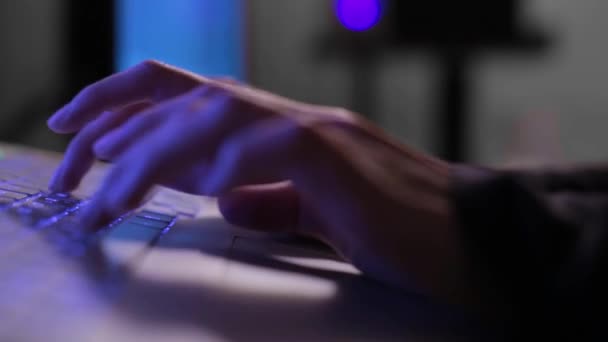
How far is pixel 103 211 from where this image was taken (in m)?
0.34

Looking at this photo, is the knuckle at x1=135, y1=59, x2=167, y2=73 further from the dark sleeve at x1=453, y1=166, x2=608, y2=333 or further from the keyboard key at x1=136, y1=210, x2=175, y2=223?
the dark sleeve at x1=453, y1=166, x2=608, y2=333

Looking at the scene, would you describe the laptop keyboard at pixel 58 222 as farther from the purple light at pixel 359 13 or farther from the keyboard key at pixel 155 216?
the purple light at pixel 359 13

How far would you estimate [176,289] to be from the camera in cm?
27

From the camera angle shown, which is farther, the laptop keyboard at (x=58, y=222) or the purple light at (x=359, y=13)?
the purple light at (x=359, y=13)

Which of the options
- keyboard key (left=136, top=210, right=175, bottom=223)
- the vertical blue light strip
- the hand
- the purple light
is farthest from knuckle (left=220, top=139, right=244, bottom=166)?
the purple light

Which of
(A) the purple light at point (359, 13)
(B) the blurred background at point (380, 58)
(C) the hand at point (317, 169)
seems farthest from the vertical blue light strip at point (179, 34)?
(C) the hand at point (317, 169)

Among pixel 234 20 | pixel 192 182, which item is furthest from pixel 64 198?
pixel 234 20

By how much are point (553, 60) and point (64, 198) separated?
2.18 metres

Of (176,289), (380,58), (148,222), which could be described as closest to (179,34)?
(380,58)

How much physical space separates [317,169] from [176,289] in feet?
0.37

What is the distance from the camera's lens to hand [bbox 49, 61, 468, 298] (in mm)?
318

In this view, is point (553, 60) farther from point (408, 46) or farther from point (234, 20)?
point (234, 20)

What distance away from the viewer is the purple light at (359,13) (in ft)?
5.78

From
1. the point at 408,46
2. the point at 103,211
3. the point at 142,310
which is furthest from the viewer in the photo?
the point at 408,46
